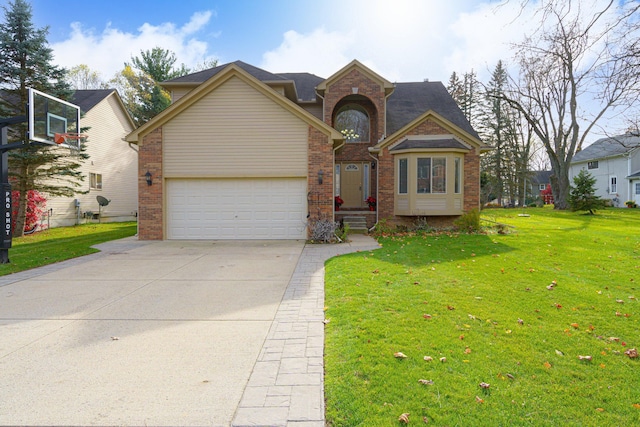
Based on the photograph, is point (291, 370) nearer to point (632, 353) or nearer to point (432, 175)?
point (632, 353)

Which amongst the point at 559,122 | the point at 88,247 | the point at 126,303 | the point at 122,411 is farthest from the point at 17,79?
the point at 559,122

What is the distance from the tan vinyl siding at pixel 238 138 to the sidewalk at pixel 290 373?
7.66 meters

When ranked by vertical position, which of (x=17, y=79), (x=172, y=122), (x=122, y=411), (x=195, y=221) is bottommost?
(x=122, y=411)

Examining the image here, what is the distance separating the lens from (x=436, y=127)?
586 inches

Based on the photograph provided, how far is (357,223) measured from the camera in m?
15.0

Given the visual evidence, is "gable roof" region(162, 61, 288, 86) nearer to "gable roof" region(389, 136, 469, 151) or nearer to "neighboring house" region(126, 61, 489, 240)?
"neighboring house" region(126, 61, 489, 240)

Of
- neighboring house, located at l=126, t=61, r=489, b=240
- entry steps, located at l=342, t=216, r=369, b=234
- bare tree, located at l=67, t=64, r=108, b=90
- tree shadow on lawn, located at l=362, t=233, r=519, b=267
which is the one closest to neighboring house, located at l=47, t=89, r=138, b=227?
neighboring house, located at l=126, t=61, r=489, b=240

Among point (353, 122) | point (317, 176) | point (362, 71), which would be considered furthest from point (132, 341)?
point (353, 122)

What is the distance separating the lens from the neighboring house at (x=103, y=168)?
19297 millimetres

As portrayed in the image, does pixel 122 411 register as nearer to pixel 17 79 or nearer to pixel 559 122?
pixel 17 79

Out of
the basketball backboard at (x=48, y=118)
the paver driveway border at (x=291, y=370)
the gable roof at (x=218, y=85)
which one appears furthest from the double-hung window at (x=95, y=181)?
the paver driveway border at (x=291, y=370)

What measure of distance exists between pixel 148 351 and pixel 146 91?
35.5 metres

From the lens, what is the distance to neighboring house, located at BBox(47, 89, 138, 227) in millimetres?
19297

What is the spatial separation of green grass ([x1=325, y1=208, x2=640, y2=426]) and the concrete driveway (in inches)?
39.6
